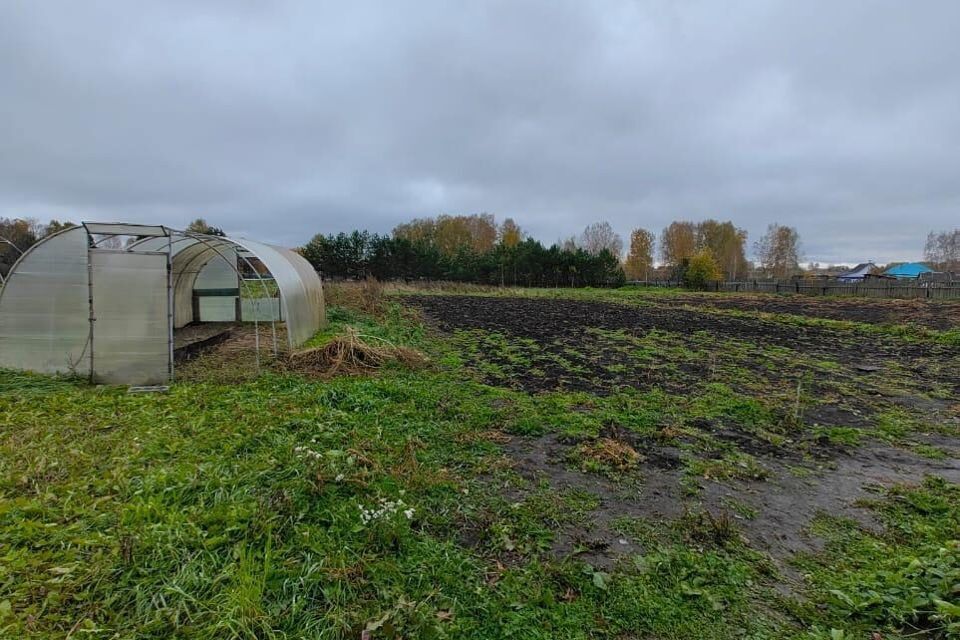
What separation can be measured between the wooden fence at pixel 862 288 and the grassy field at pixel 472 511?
98.4 ft

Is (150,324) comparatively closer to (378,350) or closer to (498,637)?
(378,350)

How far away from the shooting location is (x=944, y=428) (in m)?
5.73

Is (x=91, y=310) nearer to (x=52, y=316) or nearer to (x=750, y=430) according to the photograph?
(x=52, y=316)

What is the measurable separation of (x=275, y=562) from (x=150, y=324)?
6193mm

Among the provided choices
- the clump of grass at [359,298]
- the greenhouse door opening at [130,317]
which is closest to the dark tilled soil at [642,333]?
the clump of grass at [359,298]

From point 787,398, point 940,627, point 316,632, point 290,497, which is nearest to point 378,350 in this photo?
point 290,497

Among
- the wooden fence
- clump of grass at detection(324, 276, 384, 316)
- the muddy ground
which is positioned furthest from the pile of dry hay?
the wooden fence

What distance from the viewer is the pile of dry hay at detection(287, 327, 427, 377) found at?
805 cm

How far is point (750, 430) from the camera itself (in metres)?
5.64

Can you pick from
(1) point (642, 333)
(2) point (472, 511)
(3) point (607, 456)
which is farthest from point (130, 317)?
(1) point (642, 333)

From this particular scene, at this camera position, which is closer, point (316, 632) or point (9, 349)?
point (316, 632)

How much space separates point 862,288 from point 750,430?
36907 millimetres

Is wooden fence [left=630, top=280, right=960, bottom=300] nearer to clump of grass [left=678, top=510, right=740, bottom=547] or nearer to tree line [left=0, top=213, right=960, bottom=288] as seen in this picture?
tree line [left=0, top=213, right=960, bottom=288]

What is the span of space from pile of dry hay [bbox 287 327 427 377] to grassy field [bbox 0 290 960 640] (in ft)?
2.32
